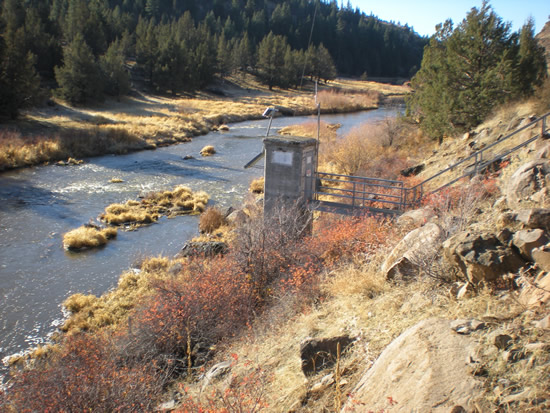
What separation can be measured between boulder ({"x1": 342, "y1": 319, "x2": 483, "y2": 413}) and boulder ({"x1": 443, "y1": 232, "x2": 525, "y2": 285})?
3.94ft

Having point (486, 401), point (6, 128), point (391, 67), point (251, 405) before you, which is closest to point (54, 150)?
point (6, 128)

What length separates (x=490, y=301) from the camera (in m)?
6.30

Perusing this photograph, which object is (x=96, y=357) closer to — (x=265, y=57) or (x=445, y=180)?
(x=445, y=180)

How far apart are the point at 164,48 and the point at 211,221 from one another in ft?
175

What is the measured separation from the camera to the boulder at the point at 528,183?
9.20 meters

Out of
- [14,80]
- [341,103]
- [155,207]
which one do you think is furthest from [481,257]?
[341,103]

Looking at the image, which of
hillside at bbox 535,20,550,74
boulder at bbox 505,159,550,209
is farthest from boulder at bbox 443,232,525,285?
hillside at bbox 535,20,550,74

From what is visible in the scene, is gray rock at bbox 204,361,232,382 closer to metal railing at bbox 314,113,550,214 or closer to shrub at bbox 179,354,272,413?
shrub at bbox 179,354,272,413

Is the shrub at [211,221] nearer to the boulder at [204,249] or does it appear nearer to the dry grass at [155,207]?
the dry grass at [155,207]

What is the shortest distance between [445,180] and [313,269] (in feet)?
28.3

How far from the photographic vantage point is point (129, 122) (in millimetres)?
43719

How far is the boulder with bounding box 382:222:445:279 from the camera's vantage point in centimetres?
799

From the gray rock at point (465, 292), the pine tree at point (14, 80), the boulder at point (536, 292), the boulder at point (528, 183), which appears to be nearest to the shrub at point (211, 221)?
the boulder at point (528, 183)

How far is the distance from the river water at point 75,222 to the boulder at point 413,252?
8.91m
